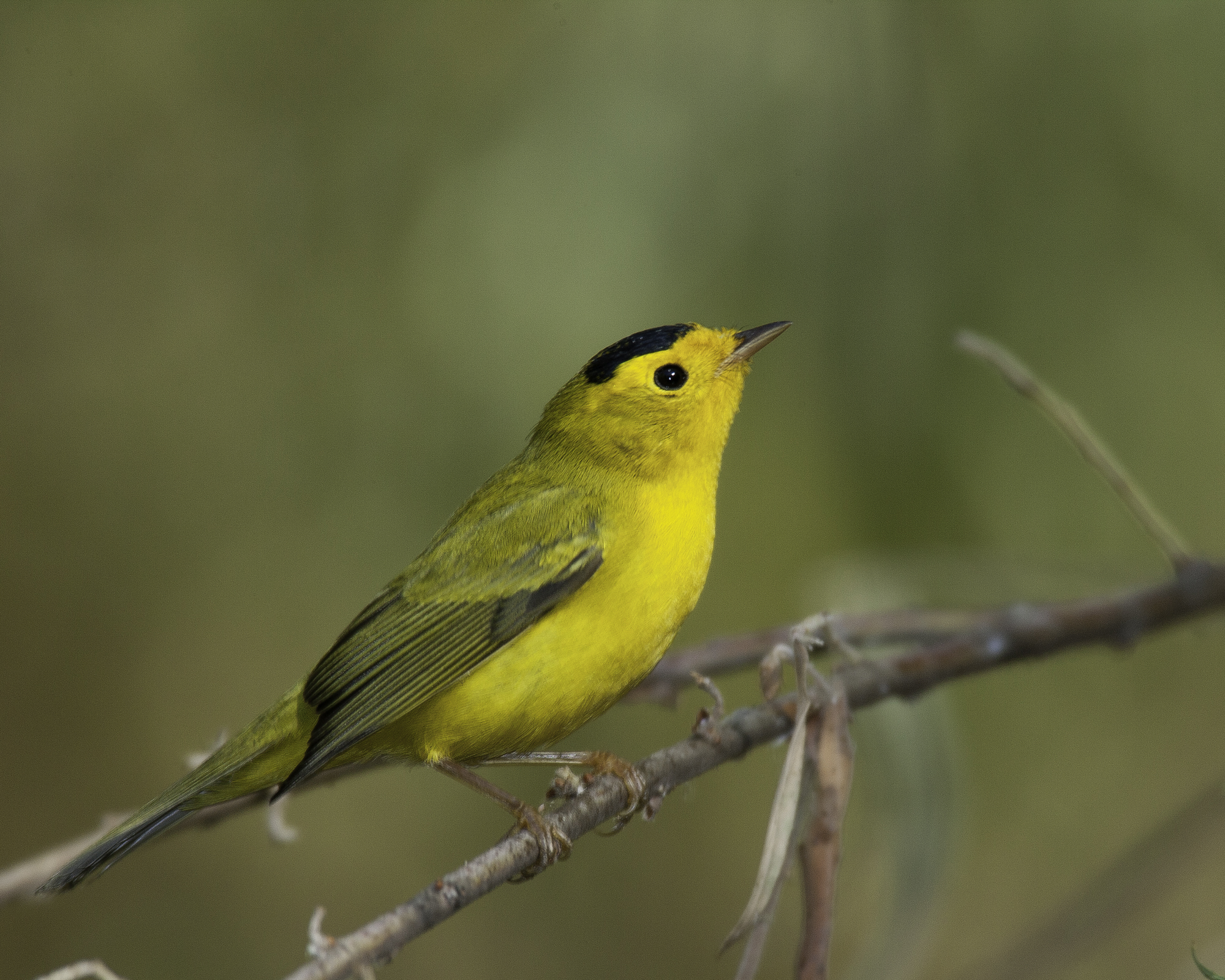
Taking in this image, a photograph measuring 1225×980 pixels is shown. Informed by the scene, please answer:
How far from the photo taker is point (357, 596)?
4.59 metres

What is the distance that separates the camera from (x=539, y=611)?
295cm

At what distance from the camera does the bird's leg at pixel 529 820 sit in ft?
7.68

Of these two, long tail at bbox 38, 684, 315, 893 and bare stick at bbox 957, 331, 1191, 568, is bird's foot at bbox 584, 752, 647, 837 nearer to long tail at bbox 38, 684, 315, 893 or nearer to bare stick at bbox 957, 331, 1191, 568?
long tail at bbox 38, 684, 315, 893

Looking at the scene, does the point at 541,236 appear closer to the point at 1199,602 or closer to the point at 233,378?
the point at 233,378

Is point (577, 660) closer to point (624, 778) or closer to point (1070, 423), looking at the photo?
point (624, 778)

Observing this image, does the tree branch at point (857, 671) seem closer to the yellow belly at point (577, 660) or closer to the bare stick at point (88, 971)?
the yellow belly at point (577, 660)

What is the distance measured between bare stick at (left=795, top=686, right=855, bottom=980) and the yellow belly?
2.61 feet

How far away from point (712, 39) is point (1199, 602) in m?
2.33

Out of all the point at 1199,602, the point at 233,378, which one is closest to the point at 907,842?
the point at 1199,602

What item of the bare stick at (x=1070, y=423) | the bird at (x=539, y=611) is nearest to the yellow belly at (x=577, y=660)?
the bird at (x=539, y=611)

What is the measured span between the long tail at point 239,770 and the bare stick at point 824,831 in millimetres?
1463

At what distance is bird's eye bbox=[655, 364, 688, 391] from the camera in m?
3.26

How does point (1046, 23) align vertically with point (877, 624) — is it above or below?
above

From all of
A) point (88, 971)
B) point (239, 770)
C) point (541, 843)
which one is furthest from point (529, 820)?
point (88, 971)
